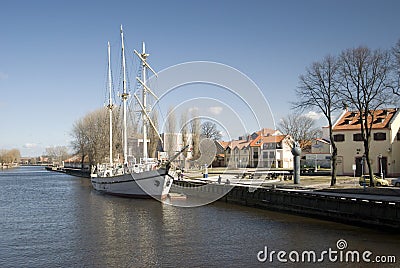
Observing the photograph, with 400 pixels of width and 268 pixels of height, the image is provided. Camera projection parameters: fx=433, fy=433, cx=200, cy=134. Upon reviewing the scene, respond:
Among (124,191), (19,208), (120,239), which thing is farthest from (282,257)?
(124,191)

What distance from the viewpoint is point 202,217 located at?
32781 millimetres

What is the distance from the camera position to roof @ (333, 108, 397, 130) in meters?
57.5

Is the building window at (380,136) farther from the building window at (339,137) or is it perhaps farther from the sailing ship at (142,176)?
the sailing ship at (142,176)

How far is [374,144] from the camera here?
56625 mm

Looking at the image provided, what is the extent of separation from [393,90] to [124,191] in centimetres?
3148

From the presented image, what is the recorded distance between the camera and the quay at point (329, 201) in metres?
25.2

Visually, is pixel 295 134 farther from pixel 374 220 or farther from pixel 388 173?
pixel 374 220

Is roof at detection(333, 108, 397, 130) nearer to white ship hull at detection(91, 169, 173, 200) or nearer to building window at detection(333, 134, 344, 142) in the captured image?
building window at detection(333, 134, 344, 142)

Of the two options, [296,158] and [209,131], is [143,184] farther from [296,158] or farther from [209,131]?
[209,131]

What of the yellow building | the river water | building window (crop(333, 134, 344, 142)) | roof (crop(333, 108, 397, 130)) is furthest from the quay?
building window (crop(333, 134, 344, 142))

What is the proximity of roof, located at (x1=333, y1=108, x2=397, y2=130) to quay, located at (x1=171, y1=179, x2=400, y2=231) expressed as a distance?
22.5 meters

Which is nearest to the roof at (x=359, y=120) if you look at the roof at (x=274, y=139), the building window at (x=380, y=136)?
the building window at (x=380, y=136)

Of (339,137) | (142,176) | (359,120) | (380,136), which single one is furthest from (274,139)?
(142,176)

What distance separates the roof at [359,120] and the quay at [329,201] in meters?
22.5
